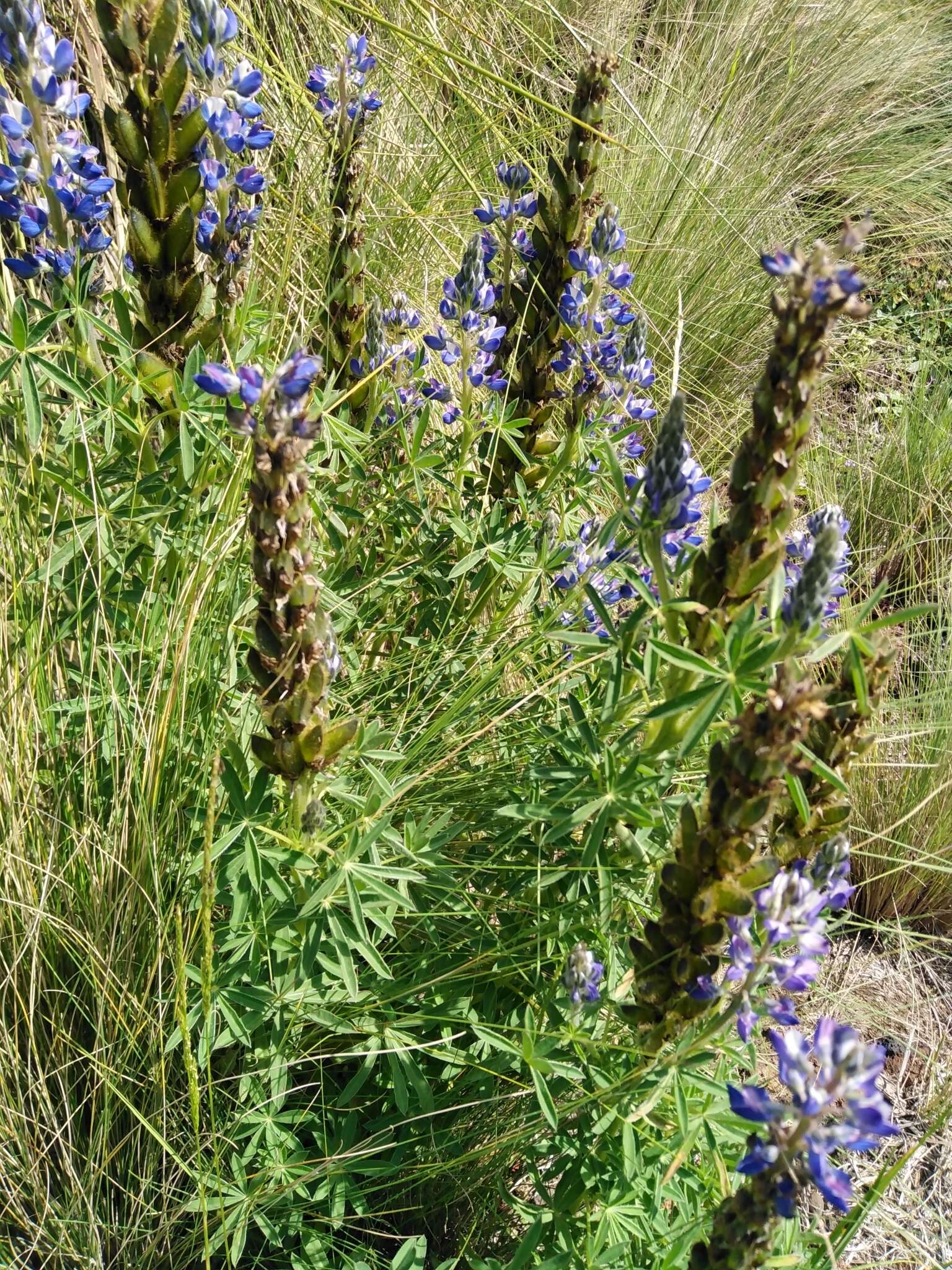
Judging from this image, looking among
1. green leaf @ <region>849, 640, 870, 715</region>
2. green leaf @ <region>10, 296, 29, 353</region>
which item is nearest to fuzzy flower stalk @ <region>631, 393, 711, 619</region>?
green leaf @ <region>849, 640, 870, 715</region>

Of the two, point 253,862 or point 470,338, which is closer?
point 253,862

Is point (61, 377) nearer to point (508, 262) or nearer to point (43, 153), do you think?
point (43, 153)

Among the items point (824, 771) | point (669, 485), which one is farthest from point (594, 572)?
point (824, 771)

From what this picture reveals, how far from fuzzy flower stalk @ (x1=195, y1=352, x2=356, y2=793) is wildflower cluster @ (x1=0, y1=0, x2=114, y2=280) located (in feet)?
2.23

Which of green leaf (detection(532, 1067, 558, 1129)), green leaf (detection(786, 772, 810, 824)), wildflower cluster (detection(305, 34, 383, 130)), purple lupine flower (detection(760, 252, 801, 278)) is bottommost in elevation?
green leaf (detection(532, 1067, 558, 1129))

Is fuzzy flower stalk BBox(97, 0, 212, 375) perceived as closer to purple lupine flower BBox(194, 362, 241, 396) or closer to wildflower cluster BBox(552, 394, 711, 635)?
purple lupine flower BBox(194, 362, 241, 396)

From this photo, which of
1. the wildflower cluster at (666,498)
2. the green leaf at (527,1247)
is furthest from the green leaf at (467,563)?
the green leaf at (527,1247)

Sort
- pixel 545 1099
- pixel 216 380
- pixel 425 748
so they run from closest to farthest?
pixel 216 380 → pixel 545 1099 → pixel 425 748

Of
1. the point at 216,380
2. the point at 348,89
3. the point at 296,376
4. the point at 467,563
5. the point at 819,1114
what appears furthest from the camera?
the point at 348,89

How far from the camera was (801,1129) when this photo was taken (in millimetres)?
1139

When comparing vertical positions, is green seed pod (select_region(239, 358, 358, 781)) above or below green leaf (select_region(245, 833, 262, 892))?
above

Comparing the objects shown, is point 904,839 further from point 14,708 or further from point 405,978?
point 14,708

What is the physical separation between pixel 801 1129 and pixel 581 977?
1.77 ft

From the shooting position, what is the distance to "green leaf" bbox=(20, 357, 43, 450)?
1.81 metres
